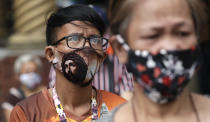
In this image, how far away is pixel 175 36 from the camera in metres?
2.43

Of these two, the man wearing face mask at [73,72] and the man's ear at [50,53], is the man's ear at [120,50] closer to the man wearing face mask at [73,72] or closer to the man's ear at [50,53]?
the man wearing face mask at [73,72]

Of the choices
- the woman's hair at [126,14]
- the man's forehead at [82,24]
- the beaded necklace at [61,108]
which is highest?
the woman's hair at [126,14]

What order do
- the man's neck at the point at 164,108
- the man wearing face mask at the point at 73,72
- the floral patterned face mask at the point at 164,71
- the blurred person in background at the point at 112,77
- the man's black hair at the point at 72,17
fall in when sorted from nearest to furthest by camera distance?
the floral patterned face mask at the point at 164,71
the man's neck at the point at 164,108
the man wearing face mask at the point at 73,72
the man's black hair at the point at 72,17
the blurred person in background at the point at 112,77

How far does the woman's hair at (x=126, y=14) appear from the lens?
2.53 metres

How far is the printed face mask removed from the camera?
3.93m

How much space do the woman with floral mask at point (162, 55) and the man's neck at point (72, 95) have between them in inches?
56.7

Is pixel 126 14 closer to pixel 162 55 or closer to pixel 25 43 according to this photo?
pixel 162 55

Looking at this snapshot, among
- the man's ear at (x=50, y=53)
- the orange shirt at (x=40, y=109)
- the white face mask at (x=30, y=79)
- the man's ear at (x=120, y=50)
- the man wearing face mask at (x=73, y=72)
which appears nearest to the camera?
the man's ear at (x=120, y=50)

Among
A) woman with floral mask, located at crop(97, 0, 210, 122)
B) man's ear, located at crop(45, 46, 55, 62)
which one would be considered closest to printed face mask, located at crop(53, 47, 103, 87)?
man's ear, located at crop(45, 46, 55, 62)

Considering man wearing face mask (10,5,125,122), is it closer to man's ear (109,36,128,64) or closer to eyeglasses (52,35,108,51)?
eyeglasses (52,35,108,51)

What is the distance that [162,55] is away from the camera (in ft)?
7.91

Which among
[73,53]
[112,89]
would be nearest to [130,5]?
[73,53]

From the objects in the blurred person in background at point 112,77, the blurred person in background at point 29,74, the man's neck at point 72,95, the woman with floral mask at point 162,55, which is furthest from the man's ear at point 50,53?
the blurred person in background at point 29,74

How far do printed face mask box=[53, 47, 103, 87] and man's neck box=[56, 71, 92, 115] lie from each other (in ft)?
0.22
